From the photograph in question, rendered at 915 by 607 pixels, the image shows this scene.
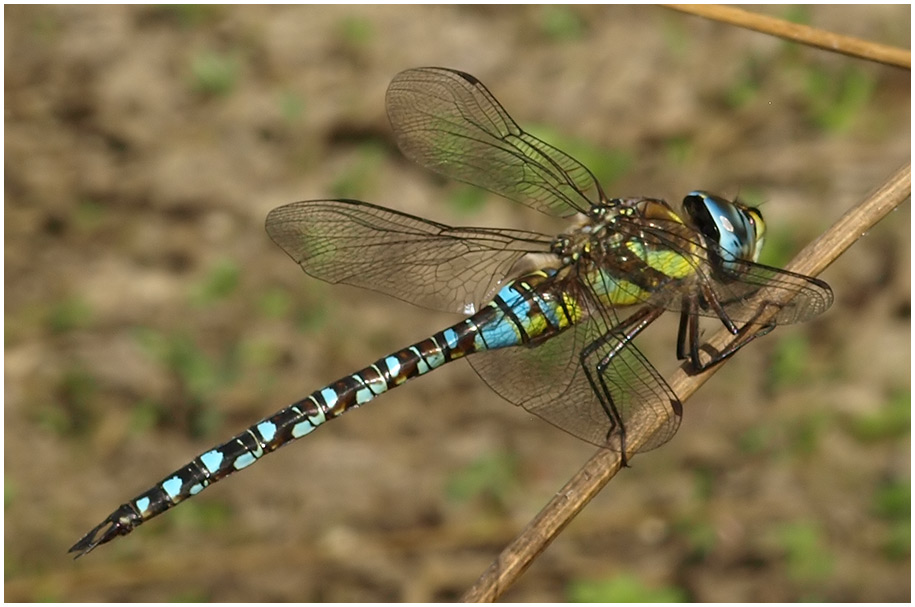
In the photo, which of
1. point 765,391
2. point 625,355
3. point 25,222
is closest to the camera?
point 625,355

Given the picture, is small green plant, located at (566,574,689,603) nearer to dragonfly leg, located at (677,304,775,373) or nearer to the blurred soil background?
the blurred soil background

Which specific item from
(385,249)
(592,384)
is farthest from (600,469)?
(385,249)

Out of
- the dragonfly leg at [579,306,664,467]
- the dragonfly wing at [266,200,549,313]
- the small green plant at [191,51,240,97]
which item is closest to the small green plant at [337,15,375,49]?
the small green plant at [191,51,240,97]

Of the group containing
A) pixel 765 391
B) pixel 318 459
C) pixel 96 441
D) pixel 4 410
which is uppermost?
pixel 4 410

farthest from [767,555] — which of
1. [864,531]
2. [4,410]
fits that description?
[4,410]

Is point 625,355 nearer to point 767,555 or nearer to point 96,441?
point 767,555

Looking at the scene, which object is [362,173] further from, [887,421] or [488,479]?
[887,421]
